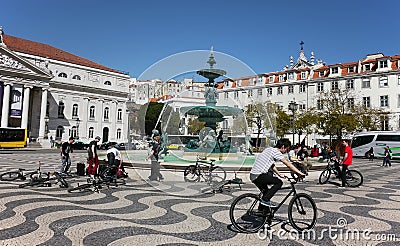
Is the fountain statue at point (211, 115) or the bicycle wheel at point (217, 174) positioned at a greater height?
the fountain statue at point (211, 115)

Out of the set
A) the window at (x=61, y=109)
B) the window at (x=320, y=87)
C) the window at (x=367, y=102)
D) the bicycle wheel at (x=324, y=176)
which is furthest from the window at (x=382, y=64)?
the window at (x=61, y=109)

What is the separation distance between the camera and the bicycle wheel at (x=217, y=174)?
10577 millimetres

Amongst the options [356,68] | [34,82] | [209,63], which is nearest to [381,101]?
[356,68]

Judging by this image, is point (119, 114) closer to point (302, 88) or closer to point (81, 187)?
point (302, 88)

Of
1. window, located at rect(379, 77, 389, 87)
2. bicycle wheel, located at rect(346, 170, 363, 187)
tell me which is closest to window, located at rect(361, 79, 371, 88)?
window, located at rect(379, 77, 389, 87)

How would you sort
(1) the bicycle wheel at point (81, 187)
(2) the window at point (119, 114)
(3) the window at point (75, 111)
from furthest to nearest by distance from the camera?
(2) the window at point (119, 114) < (3) the window at point (75, 111) < (1) the bicycle wheel at point (81, 187)

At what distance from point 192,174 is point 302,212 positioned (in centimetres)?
548

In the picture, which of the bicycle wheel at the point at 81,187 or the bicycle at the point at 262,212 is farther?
the bicycle wheel at the point at 81,187

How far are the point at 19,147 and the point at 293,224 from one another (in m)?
44.3

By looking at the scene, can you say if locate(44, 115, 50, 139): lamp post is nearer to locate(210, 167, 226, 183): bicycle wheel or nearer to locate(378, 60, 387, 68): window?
locate(210, 167, 226, 183): bicycle wheel

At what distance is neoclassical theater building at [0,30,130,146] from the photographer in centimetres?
4803

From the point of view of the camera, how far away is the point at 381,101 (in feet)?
158

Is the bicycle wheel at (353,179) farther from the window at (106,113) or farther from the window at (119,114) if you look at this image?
A: the window at (119,114)

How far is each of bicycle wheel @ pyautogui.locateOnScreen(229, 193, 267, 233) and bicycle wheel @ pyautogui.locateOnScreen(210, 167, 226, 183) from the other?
4916 millimetres
